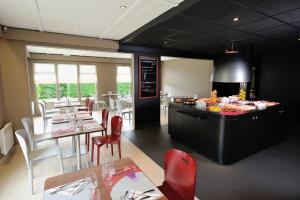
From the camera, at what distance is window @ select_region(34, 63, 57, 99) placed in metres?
7.00

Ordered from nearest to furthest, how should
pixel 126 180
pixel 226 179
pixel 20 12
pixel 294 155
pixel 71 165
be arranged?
1. pixel 126 180
2. pixel 226 179
3. pixel 20 12
4. pixel 71 165
5. pixel 294 155

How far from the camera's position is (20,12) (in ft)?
8.91

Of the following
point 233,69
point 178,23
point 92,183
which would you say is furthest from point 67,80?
point 92,183

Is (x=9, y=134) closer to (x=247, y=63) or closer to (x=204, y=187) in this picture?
(x=204, y=187)

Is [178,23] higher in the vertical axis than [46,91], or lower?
higher

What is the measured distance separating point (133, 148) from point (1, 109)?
296 centimetres

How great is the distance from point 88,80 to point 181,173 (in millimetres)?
7732

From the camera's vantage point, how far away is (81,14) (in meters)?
2.82

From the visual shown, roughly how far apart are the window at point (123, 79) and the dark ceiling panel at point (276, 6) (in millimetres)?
7356

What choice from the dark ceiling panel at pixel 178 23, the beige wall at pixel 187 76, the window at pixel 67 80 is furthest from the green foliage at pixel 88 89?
the dark ceiling panel at pixel 178 23

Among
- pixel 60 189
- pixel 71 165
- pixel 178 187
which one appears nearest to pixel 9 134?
pixel 71 165

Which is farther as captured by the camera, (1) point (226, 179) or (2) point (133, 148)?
(2) point (133, 148)

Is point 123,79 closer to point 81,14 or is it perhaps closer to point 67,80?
point 67,80

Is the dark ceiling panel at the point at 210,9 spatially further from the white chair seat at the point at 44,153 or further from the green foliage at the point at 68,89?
the green foliage at the point at 68,89
